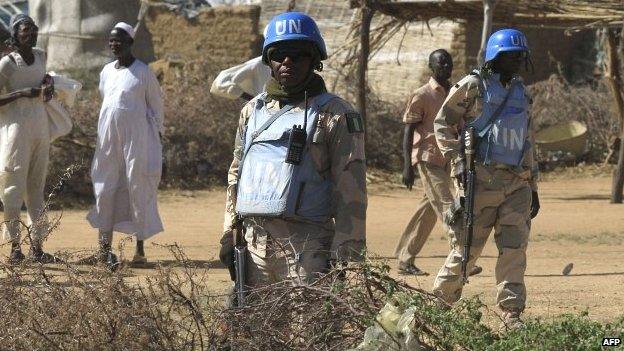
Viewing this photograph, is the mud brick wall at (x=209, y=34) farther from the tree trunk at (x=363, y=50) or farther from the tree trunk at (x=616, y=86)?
the tree trunk at (x=616, y=86)

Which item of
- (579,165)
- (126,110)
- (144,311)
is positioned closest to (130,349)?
(144,311)

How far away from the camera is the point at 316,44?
5.05 m

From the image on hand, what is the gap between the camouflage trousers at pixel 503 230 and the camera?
7.04 m

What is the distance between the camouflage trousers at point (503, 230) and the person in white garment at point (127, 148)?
129 inches

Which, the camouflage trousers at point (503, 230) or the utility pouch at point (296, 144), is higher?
the utility pouch at point (296, 144)

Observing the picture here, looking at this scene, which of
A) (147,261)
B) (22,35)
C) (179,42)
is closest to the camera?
(22,35)

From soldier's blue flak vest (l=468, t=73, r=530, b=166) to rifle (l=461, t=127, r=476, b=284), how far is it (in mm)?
48

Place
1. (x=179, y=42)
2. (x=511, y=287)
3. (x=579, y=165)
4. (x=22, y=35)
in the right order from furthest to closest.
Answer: (x=179, y=42) → (x=579, y=165) → (x=22, y=35) → (x=511, y=287)

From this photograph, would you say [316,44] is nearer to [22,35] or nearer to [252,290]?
[252,290]

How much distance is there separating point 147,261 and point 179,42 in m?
11.5

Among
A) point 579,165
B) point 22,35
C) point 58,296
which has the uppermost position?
point 22,35

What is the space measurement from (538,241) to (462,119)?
4766mm

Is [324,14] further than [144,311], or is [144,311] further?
[324,14]

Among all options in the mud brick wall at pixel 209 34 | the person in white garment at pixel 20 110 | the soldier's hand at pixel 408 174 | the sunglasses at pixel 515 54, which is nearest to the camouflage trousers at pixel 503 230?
the sunglasses at pixel 515 54
